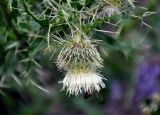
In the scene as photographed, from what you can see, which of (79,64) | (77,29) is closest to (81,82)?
(79,64)

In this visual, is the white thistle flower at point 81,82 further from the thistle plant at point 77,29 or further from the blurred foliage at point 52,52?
the blurred foliage at point 52,52

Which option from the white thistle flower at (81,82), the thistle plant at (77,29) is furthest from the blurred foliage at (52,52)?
the white thistle flower at (81,82)

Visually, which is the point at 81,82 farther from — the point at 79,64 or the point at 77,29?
the point at 77,29

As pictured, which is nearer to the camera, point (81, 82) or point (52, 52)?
point (81, 82)

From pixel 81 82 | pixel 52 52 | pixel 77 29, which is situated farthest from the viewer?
pixel 52 52

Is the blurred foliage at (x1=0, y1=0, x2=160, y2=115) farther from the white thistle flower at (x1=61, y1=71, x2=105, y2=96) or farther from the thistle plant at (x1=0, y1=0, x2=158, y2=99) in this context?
the white thistle flower at (x1=61, y1=71, x2=105, y2=96)

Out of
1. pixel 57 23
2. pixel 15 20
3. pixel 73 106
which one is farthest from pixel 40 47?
pixel 73 106

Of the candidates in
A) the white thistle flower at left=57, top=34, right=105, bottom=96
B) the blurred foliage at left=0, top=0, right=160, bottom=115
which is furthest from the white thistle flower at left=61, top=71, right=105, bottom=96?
the blurred foliage at left=0, top=0, right=160, bottom=115
